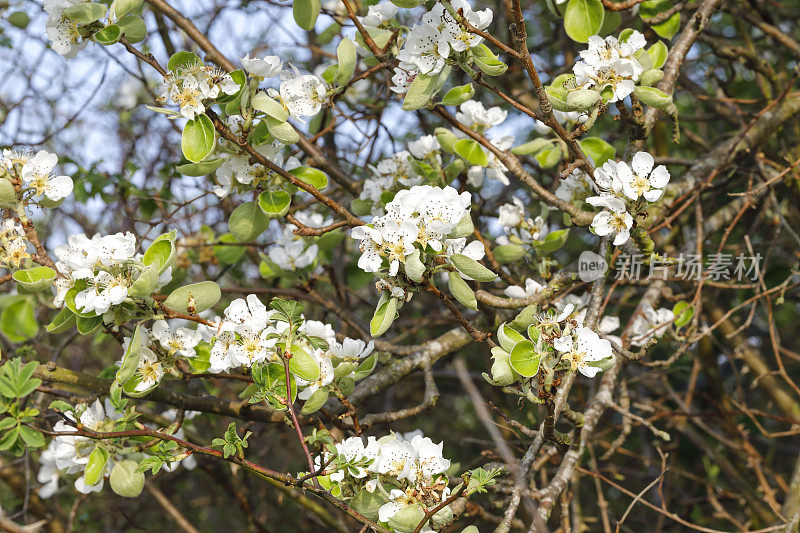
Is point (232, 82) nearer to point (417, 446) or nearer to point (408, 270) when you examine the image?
point (408, 270)

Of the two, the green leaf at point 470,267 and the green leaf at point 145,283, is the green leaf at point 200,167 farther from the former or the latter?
the green leaf at point 470,267

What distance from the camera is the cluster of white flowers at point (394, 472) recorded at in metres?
1.25

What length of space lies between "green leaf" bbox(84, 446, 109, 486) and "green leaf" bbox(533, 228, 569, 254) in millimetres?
1104

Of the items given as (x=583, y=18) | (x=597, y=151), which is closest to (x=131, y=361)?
(x=597, y=151)

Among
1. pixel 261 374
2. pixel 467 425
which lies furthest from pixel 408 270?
pixel 467 425

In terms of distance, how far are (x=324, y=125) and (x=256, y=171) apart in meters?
0.84

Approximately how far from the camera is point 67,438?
144 cm

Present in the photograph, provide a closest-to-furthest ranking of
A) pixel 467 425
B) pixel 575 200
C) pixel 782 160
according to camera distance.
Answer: pixel 575 200
pixel 782 160
pixel 467 425

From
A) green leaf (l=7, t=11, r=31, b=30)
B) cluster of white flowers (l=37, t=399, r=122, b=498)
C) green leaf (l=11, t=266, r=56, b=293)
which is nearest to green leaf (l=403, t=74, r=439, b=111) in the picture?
green leaf (l=11, t=266, r=56, b=293)

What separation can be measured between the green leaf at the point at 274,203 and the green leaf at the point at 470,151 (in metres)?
0.43

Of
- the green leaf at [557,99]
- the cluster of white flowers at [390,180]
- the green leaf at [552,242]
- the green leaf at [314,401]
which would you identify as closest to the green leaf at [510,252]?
the green leaf at [552,242]

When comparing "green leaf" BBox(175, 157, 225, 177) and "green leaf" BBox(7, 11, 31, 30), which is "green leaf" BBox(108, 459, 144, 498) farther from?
"green leaf" BBox(7, 11, 31, 30)

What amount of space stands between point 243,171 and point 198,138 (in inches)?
7.5

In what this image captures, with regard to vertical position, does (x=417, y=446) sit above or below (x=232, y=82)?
below
